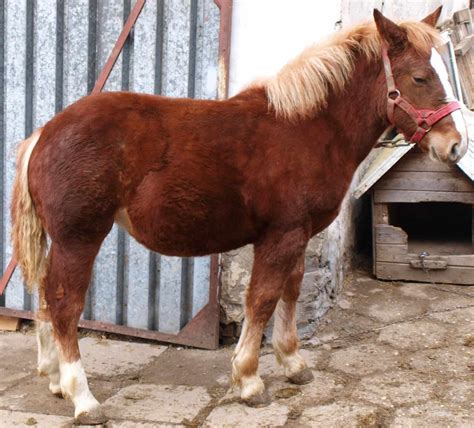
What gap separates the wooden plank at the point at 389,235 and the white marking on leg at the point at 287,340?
181 cm

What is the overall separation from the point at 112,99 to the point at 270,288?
1306mm

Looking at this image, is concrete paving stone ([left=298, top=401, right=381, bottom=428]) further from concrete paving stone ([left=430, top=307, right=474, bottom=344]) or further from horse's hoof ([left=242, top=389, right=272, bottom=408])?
concrete paving stone ([left=430, top=307, right=474, bottom=344])

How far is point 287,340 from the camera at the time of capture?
404cm

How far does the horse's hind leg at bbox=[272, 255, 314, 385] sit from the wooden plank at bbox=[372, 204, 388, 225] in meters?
1.81

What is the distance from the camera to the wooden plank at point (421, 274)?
556 centimetres

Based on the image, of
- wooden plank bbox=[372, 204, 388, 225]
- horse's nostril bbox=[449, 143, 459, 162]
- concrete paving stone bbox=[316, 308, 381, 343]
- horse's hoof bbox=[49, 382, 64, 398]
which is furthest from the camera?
wooden plank bbox=[372, 204, 388, 225]

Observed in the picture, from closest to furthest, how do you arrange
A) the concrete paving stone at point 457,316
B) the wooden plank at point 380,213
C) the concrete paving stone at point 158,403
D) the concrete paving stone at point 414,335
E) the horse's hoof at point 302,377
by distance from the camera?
the concrete paving stone at point 158,403 < the horse's hoof at point 302,377 < the concrete paving stone at point 414,335 < the concrete paving stone at point 457,316 < the wooden plank at point 380,213

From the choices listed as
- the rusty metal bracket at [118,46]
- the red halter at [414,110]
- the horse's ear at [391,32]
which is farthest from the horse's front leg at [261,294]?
the rusty metal bracket at [118,46]

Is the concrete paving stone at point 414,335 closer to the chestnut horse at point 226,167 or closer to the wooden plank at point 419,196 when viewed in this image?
the wooden plank at point 419,196

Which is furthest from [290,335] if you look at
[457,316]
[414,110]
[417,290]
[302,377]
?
[417,290]

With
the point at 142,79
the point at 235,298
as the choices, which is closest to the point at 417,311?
the point at 235,298

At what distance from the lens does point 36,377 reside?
4.21 m

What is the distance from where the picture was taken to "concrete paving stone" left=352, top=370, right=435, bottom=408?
3.75m

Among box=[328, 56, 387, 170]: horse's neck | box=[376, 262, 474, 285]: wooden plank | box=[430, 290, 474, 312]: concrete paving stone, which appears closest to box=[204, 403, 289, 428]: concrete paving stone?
box=[328, 56, 387, 170]: horse's neck
